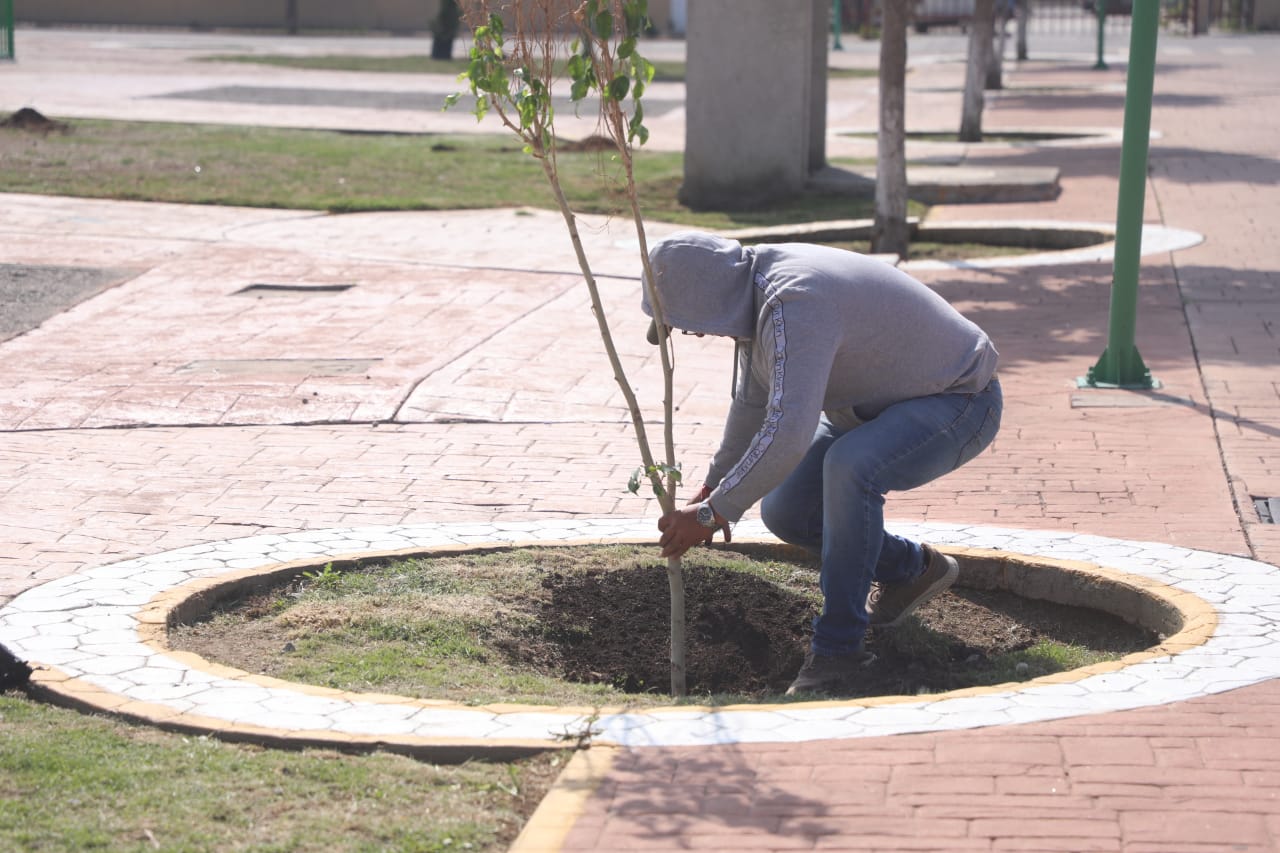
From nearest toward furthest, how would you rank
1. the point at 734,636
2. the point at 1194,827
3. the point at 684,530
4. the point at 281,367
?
the point at 1194,827
the point at 684,530
the point at 734,636
the point at 281,367

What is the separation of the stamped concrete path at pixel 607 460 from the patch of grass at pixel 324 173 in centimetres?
67

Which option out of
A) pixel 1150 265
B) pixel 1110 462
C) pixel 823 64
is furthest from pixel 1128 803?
pixel 823 64

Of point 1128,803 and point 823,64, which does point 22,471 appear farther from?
point 823,64

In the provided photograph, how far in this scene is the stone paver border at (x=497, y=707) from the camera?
400 cm

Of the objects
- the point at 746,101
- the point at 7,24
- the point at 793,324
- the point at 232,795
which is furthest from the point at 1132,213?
the point at 7,24

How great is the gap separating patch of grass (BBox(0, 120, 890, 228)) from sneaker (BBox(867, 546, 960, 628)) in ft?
26.1

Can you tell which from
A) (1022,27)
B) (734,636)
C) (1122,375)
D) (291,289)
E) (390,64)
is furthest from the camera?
(1022,27)

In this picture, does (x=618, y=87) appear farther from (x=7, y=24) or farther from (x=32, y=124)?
(x=7, y=24)

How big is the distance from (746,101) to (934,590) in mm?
Answer: 10375

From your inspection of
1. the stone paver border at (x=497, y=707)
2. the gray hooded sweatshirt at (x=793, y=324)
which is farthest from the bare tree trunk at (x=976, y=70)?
the gray hooded sweatshirt at (x=793, y=324)

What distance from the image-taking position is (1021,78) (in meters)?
33.8

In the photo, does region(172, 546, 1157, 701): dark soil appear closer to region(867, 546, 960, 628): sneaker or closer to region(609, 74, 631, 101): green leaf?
region(867, 546, 960, 628): sneaker

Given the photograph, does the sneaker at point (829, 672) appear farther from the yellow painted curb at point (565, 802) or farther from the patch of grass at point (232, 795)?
the patch of grass at point (232, 795)

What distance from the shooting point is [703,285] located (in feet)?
14.1
